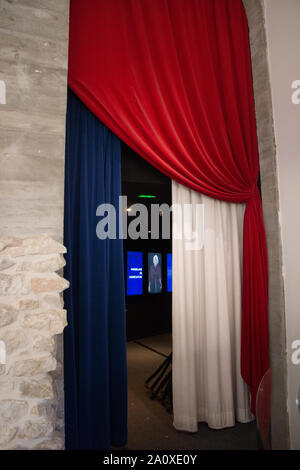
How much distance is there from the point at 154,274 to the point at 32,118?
5.02m

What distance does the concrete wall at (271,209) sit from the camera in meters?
2.48

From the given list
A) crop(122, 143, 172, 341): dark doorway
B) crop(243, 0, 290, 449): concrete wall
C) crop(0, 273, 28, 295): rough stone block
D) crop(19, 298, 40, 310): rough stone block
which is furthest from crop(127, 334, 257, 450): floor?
crop(122, 143, 172, 341): dark doorway

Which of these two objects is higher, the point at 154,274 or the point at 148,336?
the point at 154,274

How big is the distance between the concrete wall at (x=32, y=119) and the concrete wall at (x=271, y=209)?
1.62m

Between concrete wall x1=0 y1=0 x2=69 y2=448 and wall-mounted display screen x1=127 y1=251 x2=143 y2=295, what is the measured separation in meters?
4.43

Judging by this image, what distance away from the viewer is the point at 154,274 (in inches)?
263

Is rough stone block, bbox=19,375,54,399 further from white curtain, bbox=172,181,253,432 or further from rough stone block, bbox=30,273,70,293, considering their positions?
white curtain, bbox=172,181,253,432

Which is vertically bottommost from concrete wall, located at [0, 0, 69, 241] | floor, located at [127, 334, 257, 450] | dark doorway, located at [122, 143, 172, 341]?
floor, located at [127, 334, 257, 450]

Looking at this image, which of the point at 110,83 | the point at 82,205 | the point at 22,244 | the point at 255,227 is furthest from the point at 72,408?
the point at 110,83

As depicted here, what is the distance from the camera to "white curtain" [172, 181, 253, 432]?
2500mm

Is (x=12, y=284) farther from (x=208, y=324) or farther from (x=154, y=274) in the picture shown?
(x=154, y=274)

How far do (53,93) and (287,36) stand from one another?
6.54 feet

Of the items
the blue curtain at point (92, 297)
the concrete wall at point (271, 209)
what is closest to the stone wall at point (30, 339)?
the blue curtain at point (92, 297)

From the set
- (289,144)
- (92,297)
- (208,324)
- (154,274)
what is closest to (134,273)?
(154,274)
